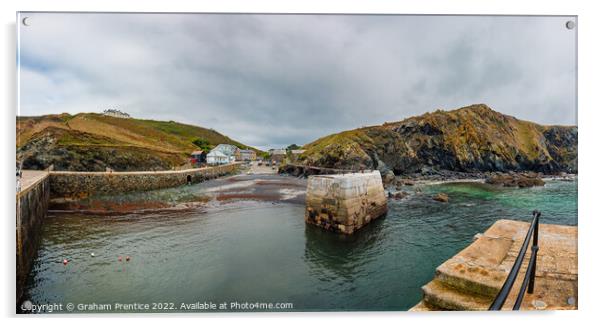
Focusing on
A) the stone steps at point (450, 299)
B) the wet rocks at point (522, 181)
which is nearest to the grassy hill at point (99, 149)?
the stone steps at point (450, 299)

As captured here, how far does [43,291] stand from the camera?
4.33 meters

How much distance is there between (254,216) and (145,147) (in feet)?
64.3

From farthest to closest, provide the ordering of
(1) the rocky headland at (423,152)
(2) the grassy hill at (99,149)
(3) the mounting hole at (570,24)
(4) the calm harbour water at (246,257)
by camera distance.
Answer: (1) the rocky headland at (423,152), (2) the grassy hill at (99,149), (3) the mounting hole at (570,24), (4) the calm harbour water at (246,257)

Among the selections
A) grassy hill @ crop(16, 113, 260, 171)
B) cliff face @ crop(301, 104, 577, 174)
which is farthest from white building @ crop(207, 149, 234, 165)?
cliff face @ crop(301, 104, 577, 174)

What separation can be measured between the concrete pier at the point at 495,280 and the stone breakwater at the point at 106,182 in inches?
671

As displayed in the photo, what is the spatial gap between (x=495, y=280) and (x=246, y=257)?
466 cm

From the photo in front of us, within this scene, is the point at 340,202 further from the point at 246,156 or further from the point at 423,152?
the point at 246,156

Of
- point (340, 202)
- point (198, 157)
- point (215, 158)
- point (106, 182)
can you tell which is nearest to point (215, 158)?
point (215, 158)

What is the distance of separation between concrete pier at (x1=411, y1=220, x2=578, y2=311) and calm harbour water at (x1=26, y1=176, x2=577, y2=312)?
1220 mm

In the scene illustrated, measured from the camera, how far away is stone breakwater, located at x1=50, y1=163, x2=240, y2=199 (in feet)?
45.0

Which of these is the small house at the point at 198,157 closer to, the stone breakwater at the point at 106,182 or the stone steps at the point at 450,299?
the stone breakwater at the point at 106,182

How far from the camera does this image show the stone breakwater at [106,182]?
13706 millimetres

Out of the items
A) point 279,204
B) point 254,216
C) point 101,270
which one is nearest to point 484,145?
point 279,204

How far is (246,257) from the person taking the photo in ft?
19.3
